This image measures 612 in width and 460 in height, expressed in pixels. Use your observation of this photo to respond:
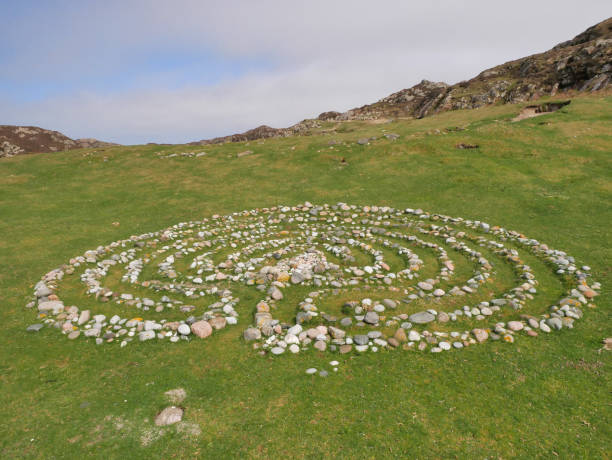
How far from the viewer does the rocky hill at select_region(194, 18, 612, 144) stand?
57875mm

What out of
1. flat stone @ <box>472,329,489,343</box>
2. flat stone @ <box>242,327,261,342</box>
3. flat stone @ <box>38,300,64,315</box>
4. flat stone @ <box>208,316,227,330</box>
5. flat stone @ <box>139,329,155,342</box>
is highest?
flat stone @ <box>38,300,64,315</box>

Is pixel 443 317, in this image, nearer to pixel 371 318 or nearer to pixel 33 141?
pixel 371 318

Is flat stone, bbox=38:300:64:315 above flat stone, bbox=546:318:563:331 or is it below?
above

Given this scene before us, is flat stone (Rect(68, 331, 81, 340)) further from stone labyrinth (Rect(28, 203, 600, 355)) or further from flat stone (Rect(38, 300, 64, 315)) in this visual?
flat stone (Rect(38, 300, 64, 315))

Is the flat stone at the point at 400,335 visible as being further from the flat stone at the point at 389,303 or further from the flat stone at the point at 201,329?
the flat stone at the point at 201,329

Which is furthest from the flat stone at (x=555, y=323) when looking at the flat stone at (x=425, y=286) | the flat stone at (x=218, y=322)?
the flat stone at (x=218, y=322)

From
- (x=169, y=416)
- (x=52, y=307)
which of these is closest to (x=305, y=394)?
(x=169, y=416)

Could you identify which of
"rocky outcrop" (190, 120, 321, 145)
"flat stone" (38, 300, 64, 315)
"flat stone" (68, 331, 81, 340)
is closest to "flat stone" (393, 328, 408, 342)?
"flat stone" (68, 331, 81, 340)

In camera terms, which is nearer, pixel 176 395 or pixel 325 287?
pixel 176 395

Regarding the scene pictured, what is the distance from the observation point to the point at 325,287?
44.3ft

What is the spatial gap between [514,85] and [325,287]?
Answer: 8297cm

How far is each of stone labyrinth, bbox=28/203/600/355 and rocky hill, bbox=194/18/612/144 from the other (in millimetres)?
58407

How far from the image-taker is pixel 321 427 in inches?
277

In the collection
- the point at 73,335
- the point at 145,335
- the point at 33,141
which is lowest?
the point at 145,335
